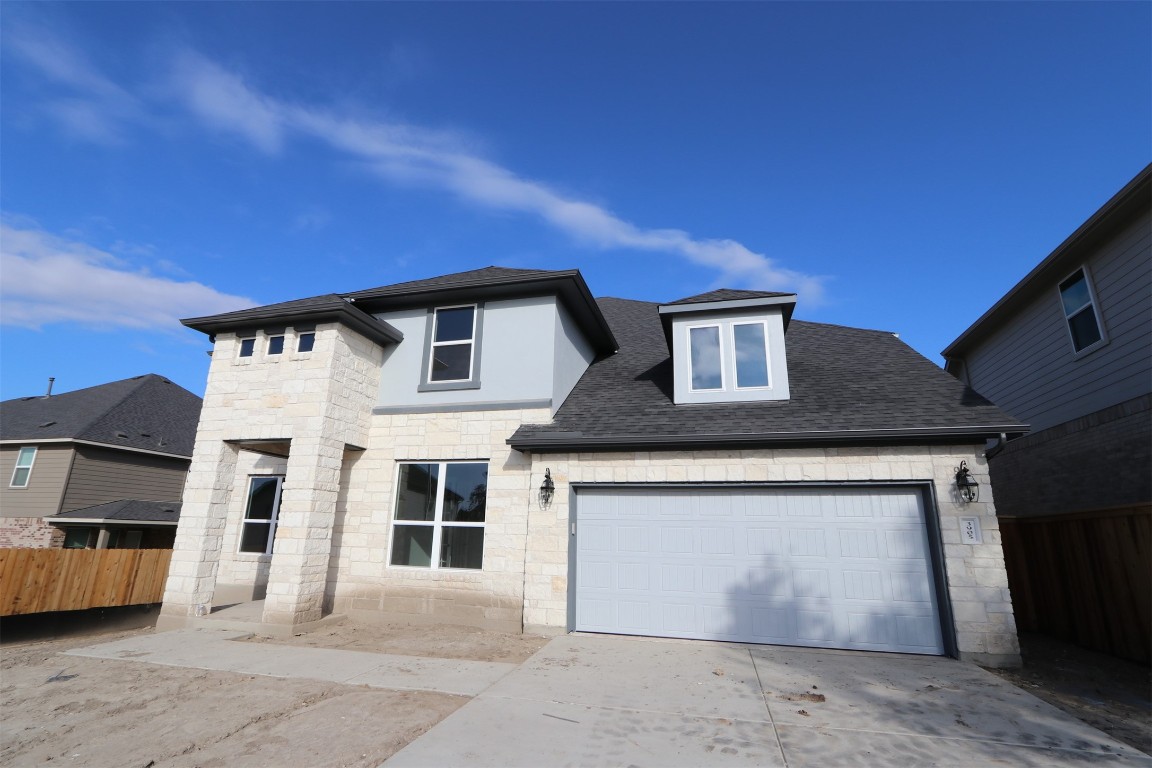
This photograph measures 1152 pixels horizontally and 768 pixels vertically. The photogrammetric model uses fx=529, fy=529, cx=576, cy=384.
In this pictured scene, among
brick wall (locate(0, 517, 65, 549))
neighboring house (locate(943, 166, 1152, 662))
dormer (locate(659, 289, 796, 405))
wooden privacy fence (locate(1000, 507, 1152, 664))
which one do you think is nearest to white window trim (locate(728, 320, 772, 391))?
dormer (locate(659, 289, 796, 405))

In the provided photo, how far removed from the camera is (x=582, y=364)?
40.0 ft

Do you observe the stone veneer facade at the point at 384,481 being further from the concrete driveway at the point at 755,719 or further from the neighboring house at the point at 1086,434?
the concrete driveway at the point at 755,719

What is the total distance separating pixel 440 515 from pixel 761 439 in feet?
19.0

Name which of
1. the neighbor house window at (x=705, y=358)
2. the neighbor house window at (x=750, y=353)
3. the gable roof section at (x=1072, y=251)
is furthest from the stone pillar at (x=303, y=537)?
the gable roof section at (x=1072, y=251)

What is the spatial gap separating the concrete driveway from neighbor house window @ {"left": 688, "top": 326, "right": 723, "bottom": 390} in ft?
15.3

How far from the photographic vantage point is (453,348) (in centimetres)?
1069

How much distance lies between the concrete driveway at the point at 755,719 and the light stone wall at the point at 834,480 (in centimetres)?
78

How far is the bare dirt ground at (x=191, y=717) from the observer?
13.9 feet

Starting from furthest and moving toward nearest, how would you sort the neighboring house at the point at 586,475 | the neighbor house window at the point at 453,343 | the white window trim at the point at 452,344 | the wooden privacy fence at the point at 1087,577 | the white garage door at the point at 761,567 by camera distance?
1. the neighbor house window at the point at 453,343
2. the white window trim at the point at 452,344
3. the neighboring house at the point at 586,475
4. the white garage door at the point at 761,567
5. the wooden privacy fence at the point at 1087,577

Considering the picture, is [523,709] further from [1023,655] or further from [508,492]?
[1023,655]

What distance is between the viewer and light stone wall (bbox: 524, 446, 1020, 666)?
23.4 feet

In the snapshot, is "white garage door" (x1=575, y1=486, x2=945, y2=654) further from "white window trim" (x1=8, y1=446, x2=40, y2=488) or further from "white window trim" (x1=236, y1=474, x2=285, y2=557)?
"white window trim" (x1=8, y1=446, x2=40, y2=488)

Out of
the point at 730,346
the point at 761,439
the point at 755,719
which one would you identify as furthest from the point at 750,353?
the point at 755,719

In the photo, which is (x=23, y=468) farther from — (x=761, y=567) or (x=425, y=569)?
(x=761, y=567)
